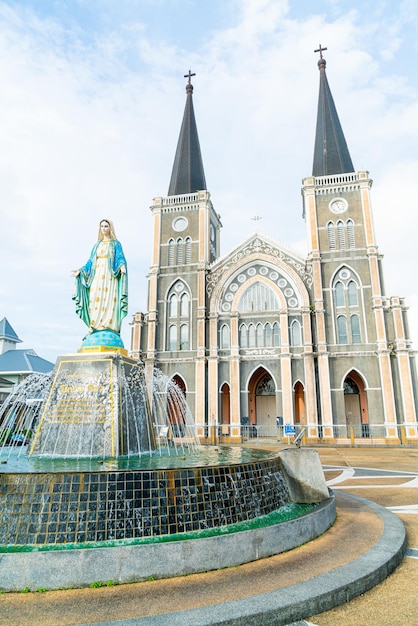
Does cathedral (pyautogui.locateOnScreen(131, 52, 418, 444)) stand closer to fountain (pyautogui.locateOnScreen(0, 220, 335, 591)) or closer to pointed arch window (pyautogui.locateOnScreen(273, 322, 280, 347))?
pointed arch window (pyautogui.locateOnScreen(273, 322, 280, 347))

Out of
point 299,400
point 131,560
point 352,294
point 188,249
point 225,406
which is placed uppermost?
point 188,249

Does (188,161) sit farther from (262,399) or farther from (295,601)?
(295,601)

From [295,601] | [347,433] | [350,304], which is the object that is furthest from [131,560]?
[350,304]

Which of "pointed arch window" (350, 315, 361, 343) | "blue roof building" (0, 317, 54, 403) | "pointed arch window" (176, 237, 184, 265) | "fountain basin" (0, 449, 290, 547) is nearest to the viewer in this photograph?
"fountain basin" (0, 449, 290, 547)

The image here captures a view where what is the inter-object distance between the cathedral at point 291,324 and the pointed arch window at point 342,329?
10 cm

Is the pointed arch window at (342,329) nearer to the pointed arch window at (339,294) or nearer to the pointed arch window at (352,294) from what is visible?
the pointed arch window at (339,294)

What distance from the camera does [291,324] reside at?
1258 inches

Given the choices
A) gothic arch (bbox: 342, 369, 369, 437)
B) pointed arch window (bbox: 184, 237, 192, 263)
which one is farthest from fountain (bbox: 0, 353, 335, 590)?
pointed arch window (bbox: 184, 237, 192, 263)

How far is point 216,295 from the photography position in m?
34.0

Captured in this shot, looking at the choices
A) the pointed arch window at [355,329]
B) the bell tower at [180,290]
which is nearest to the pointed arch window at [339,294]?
the pointed arch window at [355,329]

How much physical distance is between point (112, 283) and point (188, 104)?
129ft

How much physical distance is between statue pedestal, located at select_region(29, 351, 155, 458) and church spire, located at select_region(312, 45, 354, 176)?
31.3m

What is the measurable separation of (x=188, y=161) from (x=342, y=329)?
73.7 feet

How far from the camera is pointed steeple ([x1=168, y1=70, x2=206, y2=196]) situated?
3909cm
